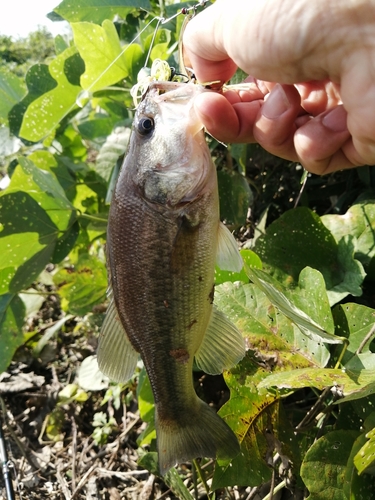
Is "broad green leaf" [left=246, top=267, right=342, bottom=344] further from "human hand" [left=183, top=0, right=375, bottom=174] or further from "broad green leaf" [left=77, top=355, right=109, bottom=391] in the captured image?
"broad green leaf" [left=77, top=355, right=109, bottom=391]

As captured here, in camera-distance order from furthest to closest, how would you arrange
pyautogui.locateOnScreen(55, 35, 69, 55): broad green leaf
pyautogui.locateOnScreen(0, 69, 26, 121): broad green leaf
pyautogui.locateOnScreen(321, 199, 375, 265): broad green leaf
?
1. pyautogui.locateOnScreen(55, 35, 69, 55): broad green leaf
2. pyautogui.locateOnScreen(0, 69, 26, 121): broad green leaf
3. pyautogui.locateOnScreen(321, 199, 375, 265): broad green leaf

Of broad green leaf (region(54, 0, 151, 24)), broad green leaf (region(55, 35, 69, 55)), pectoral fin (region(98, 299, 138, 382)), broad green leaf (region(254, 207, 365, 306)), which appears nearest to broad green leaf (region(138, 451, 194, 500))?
pectoral fin (region(98, 299, 138, 382))

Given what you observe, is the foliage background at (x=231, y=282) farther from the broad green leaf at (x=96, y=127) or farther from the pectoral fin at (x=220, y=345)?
the pectoral fin at (x=220, y=345)

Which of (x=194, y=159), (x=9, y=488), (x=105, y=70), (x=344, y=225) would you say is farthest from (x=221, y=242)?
(x=9, y=488)

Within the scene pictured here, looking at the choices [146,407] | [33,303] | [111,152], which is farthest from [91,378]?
[111,152]

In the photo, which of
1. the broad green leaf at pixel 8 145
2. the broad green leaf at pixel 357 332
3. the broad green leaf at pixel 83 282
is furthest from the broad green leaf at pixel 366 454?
the broad green leaf at pixel 8 145

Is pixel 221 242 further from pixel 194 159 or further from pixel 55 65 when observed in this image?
pixel 55 65
